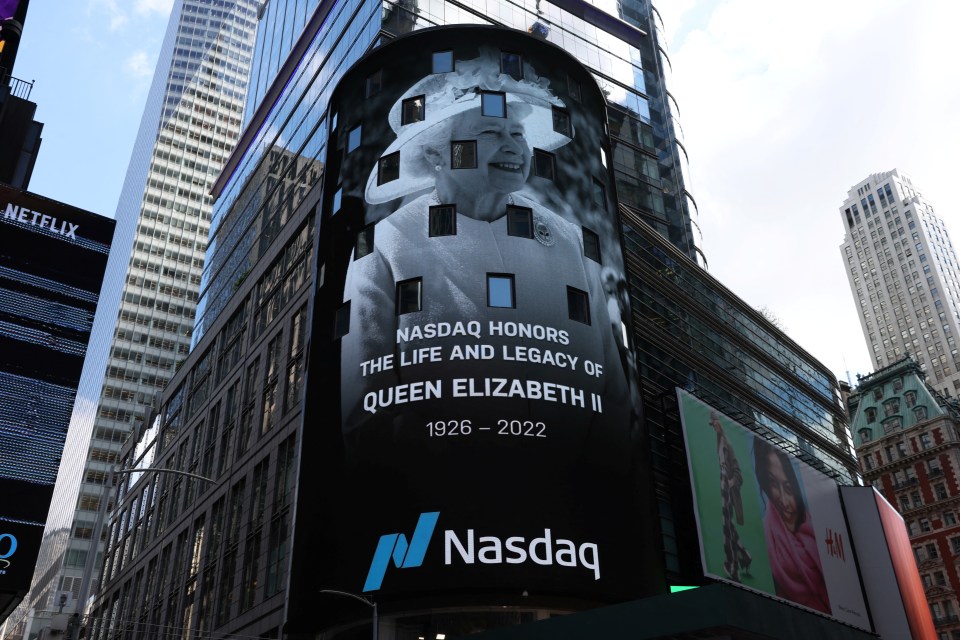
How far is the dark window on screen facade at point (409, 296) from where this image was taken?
137 ft

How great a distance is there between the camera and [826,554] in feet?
195

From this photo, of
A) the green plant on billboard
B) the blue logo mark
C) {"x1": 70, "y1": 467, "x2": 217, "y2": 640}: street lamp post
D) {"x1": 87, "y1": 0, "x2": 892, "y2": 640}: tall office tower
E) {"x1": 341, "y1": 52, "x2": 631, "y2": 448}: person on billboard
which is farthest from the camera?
the green plant on billboard

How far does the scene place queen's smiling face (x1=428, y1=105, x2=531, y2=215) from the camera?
148ft

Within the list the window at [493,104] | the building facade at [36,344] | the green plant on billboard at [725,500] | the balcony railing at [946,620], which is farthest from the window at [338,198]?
the balcony railing at [946,620]

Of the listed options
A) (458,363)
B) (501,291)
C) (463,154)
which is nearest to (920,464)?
(463,154)

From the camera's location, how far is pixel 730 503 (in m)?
50.2

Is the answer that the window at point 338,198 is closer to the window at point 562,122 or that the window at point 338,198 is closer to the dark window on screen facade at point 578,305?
the window at point 562,122

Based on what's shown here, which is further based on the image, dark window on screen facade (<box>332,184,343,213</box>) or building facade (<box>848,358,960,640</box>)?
building facade (<box>848,358,960,640</box>)

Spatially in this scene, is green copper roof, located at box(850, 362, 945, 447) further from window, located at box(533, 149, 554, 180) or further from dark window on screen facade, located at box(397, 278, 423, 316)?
dark window on screen facade, located at box(397, 278, 423, 316)

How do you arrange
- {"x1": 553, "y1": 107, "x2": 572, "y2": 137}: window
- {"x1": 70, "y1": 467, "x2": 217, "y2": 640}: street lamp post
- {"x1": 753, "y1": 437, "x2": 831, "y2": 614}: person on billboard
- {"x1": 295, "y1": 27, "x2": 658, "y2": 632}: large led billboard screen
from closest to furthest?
{"x1": 70, "y1": 467, "x2": 217, "y2": 640}: street lamp post < {"x1": 295, "y1": 27, "x2": 658, "y2": 632}: large led billboard screen < {"x1": 553, "y1": 107, "x2": 572, "y2": 137}: window < {"x1": 753, "y1": 437, "x2": 831, "y2": 614}: person on billboard

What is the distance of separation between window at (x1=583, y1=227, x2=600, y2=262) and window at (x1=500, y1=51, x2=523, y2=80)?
10065 mm

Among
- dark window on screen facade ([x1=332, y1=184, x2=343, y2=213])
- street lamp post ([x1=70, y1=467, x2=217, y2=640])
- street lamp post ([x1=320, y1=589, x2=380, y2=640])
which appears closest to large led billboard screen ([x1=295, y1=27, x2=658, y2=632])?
dark window on screen facade ([x1=332, y1=184, x2=343, y2=213])

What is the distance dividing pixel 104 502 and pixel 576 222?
25588 millimetres

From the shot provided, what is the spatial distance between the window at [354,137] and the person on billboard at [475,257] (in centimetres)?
227
